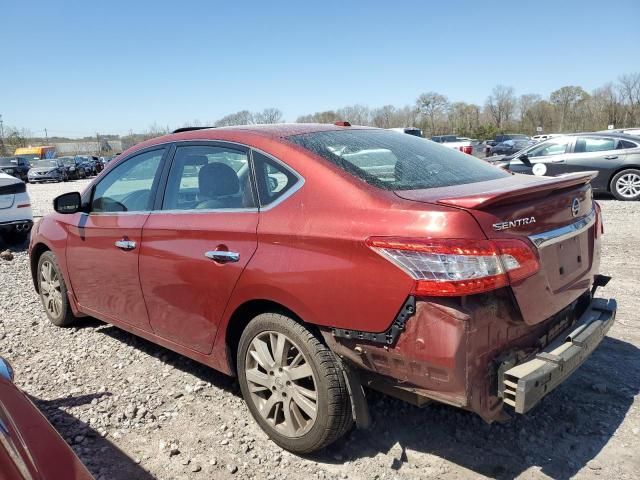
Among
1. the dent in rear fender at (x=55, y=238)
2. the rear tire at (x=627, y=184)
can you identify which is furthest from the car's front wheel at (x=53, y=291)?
the rear tire at (x=627, y=184)

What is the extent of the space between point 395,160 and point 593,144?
10668mm

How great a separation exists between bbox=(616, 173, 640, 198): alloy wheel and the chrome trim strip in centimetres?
986

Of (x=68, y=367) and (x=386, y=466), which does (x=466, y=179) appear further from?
(x=68, y=367)

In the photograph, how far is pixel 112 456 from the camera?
2936mm

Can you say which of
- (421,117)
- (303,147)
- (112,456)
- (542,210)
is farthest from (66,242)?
(421,117)

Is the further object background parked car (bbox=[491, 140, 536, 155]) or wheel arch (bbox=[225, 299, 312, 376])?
background parked car (bbox=[491, 140, 536, 155])

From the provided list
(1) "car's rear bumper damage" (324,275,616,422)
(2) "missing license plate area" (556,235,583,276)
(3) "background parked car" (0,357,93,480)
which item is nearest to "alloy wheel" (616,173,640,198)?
(2) "missing license plate area" (556,235,583,276)

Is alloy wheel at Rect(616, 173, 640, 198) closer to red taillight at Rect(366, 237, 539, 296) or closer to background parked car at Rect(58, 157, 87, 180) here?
red taillight at Rect(366, 237, 539, 296)

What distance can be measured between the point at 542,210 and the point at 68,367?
11.8 feet

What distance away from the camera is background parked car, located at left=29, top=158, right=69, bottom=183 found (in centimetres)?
3178

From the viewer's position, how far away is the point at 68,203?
4.21 meters

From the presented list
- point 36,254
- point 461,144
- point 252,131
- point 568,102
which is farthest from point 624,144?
point 568,102

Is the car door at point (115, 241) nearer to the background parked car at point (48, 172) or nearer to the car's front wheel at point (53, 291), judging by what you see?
the car's front wheel at point (53, 291)

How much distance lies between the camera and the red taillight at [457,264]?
2.15 m
